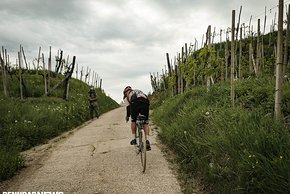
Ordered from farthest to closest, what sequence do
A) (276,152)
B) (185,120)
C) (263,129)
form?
(185,120) < (263,129) < (276,152)

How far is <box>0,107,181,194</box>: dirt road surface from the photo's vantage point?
519 cm

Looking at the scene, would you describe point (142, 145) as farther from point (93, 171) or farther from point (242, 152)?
point (242, 152)

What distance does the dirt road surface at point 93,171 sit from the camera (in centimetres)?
519

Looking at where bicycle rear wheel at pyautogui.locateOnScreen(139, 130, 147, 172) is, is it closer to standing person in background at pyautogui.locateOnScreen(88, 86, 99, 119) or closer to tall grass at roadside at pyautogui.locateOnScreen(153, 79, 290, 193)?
tall grass at roadside at pyautogui.locateOnScreen(153, 79, 290, 193)

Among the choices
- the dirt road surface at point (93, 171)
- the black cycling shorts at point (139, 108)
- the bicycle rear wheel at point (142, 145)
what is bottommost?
the dirt road surface at point (93, 171)

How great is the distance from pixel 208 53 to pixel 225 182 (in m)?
7.20

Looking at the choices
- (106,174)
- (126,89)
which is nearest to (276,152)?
(106,174)

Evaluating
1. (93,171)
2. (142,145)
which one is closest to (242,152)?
(142,145)

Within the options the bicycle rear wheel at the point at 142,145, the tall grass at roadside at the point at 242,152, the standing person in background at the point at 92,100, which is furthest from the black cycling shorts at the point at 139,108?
the standing person in background at the point at 92,100

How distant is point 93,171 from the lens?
6.20 meters

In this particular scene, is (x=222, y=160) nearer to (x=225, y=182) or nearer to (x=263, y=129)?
(x=225, y=182)

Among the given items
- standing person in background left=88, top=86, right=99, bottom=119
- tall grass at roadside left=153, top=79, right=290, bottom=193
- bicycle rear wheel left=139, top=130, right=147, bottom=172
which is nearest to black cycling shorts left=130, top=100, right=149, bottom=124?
bicycle rear wheel left=139, top=130, right=147, bottom=172

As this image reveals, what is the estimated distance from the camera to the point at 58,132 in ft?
39.0

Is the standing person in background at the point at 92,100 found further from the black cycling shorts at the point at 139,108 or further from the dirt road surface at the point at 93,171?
the black cycling shorts at the point at 139,108
